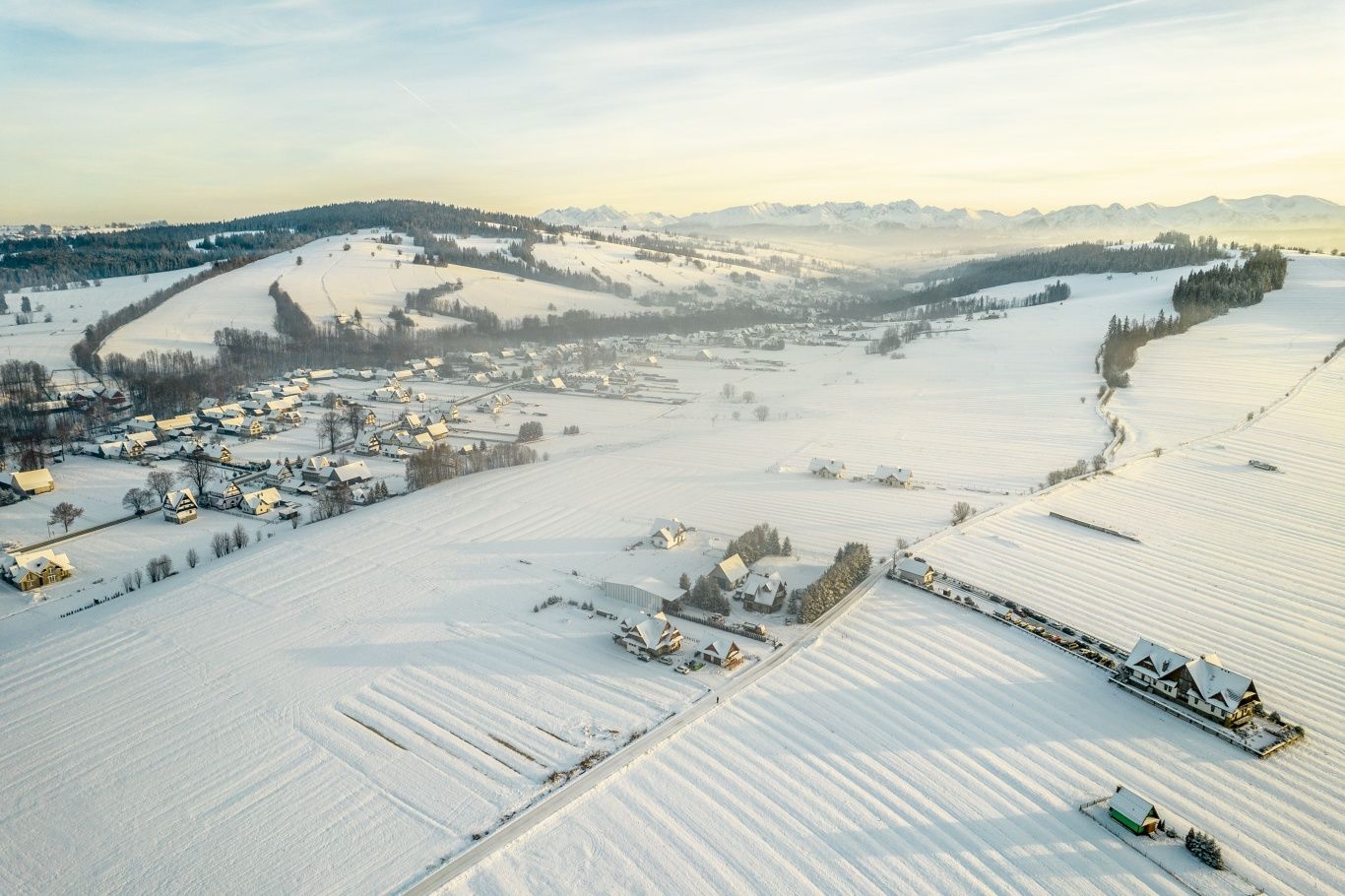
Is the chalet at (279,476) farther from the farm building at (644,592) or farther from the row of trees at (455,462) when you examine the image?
the farm building at (644,592)

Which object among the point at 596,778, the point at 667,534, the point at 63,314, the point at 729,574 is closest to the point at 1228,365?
the point at 667,534

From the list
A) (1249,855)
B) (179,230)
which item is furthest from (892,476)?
(179,230)

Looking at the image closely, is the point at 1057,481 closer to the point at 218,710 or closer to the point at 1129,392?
the point at 1129,392

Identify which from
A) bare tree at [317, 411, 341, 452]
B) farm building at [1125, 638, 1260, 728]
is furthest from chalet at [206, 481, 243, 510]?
farm building at [1125, 638, 1260, 728]

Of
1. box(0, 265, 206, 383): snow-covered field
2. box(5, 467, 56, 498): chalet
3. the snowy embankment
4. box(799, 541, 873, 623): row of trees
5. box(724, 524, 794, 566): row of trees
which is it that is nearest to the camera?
box(799, 541, 873, 623): row of trees

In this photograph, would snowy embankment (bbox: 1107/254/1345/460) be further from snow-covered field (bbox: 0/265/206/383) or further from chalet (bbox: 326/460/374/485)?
snow-covered field (bbox: 0/265/206/383)


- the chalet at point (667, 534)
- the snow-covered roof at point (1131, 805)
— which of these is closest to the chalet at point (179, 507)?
the chalet at point (667, 534)
